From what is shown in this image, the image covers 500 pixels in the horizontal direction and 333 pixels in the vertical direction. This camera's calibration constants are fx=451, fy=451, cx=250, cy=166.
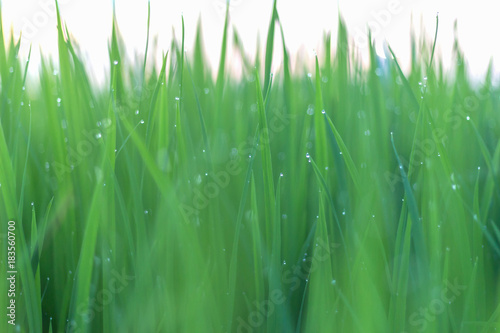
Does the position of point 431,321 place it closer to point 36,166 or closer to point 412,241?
point 412,241

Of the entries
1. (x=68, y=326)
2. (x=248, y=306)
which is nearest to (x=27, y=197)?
(x=68, y=326)

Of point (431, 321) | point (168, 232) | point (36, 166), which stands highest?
point (36, 166)

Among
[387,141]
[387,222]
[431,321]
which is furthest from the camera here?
[387,141]

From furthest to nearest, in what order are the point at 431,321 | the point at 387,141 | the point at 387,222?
the point at 387,141, the point at 387,222, the point at 431,321

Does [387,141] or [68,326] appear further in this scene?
[387,141]

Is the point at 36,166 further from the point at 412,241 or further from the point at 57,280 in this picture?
the point at 412,241

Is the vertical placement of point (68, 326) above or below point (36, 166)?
below

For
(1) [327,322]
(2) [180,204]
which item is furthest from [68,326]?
(1) [327,322]
